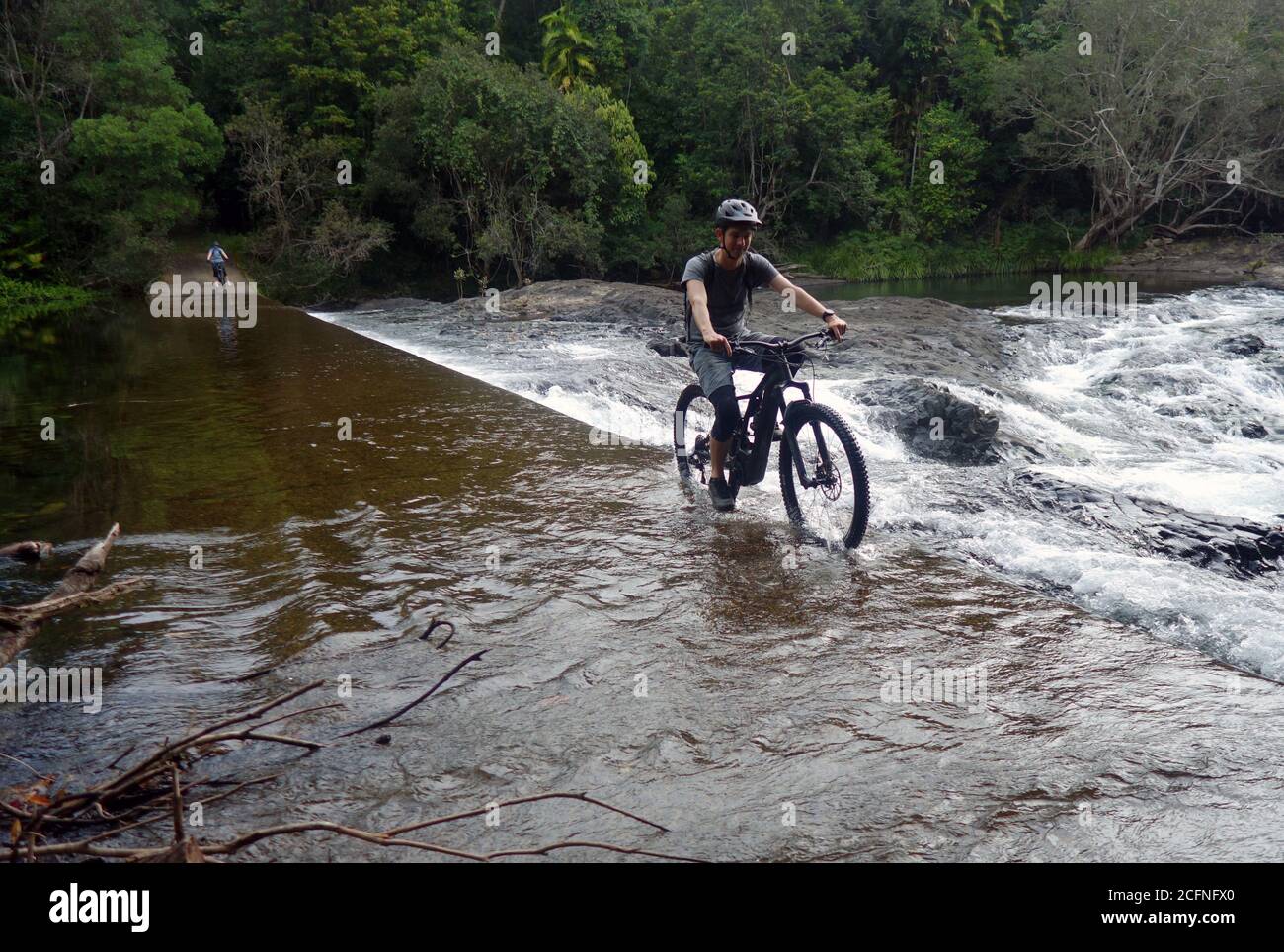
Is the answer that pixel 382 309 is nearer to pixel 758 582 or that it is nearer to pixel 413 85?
pixel 413 85

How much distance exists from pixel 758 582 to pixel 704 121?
34580 millimetres

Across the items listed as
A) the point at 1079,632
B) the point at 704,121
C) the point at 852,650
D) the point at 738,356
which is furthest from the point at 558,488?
the point at 704,121

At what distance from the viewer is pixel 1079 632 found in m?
4.13

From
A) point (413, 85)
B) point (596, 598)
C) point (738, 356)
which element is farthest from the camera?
point (413, 85)

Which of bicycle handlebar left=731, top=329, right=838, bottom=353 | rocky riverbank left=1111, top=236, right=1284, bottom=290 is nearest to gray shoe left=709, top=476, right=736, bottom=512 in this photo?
bicycle handlebar left=731, top=329, right=838, bottom=353

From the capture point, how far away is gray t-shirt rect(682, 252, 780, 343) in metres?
5.93

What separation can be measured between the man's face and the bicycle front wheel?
106cm

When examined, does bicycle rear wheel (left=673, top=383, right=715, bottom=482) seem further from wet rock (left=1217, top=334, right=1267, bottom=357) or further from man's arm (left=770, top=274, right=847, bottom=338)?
wet rock (left=1217, top=334, right=1267, bottom=357)

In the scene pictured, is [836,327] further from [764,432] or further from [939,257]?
[939,257]

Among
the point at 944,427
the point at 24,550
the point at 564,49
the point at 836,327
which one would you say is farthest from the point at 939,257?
the point at 24,550

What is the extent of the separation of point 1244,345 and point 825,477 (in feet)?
37.9

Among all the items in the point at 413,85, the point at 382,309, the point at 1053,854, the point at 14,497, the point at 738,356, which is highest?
the point at 413,85

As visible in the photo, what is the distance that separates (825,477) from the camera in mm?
5531
